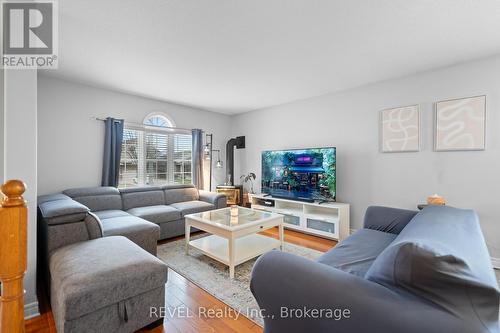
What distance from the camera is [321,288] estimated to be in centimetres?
93

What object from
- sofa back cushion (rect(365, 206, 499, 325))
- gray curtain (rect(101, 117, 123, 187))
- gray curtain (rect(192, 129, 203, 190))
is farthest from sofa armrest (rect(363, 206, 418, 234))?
gray curtain (rect(101, 117, 123, 187))

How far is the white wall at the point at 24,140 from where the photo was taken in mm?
1596

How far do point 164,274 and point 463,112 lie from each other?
3589mm

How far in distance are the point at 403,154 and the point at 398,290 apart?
2.81m

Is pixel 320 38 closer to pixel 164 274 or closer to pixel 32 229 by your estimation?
pixel 164 274

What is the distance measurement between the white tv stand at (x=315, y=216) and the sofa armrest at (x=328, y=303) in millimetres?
2443

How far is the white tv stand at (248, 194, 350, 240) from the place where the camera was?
330cm

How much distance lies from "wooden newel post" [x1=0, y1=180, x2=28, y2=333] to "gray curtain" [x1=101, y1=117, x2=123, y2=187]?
3173 millimetres

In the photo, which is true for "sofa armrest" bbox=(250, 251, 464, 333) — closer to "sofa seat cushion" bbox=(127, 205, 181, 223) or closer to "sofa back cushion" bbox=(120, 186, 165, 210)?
"sofa seat cushion" bbox=(127, 205, 181, 223)

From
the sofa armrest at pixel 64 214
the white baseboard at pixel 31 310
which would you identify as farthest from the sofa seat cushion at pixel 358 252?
the white baseboard at pixel 31 310

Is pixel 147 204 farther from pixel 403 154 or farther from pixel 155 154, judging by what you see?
pixel 403 154

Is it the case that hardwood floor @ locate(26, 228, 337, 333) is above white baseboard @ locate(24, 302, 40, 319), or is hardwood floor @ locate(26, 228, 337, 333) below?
below

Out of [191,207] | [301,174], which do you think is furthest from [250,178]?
[191,207]

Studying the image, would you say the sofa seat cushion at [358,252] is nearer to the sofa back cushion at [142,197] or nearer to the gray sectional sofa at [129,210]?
the gray sectional sofa at [129,210]
